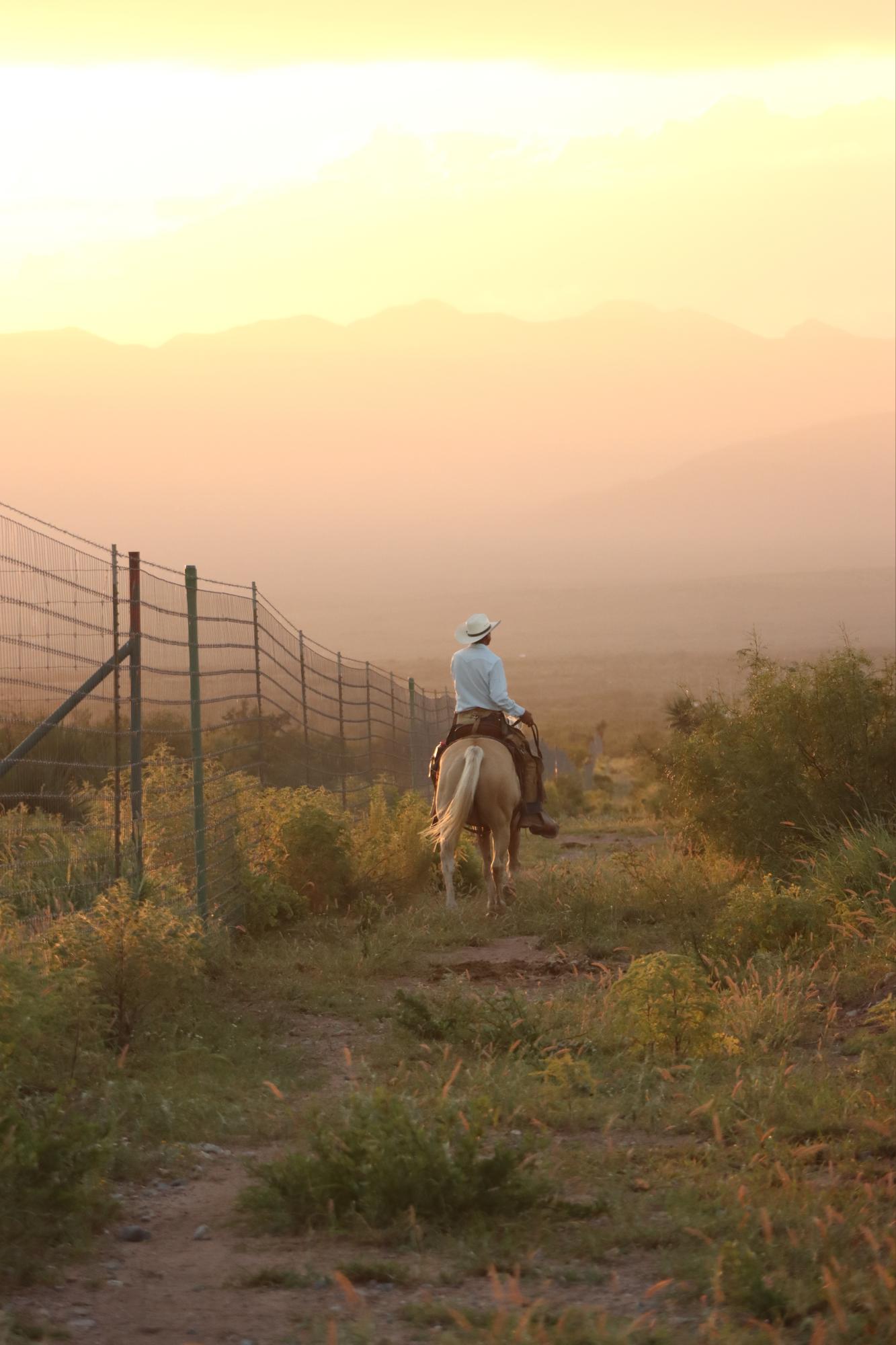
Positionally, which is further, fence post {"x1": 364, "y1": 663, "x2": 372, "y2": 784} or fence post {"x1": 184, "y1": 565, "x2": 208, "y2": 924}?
fence post {"x1": 364, "y1": 663, "x2": 372, "y2": 784}

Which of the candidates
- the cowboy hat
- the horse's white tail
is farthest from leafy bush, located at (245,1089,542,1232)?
the cowboy hat

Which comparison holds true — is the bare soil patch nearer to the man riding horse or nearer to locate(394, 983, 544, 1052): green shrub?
locate(394, 983, 544, 1052): green shrub

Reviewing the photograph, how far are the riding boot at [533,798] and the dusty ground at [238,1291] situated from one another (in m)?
8.54

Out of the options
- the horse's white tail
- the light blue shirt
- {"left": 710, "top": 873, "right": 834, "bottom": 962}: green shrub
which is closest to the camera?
{"left": 710, "top": 873, "right": 834, "bottom": 962}: green shrub

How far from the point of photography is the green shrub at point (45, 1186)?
4953 millimetres

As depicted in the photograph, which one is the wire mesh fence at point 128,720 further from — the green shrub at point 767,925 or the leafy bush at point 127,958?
the green shrub at point 767,925

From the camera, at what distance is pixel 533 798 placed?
1412cm

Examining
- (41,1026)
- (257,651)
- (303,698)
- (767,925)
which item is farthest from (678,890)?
(41,1026)

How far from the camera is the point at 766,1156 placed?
571 centimetres

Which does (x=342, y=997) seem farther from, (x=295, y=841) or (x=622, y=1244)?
(x=622, y=1244)

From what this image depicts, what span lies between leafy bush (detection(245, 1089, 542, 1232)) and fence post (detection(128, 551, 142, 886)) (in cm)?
415

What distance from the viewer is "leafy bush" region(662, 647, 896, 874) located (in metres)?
13.0

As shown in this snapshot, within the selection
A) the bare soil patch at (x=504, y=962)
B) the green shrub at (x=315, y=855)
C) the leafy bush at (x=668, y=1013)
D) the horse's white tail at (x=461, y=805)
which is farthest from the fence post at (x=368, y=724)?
the leafy bush at (x=668, y=1013)

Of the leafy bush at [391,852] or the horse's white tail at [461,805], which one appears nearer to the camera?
the horse's white tail at [461,805]
